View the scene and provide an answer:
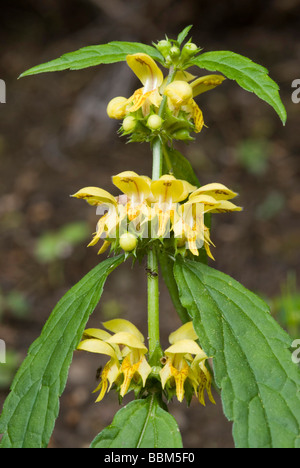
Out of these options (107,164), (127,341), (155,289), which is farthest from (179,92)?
(107,164)

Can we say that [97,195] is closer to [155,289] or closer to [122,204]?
[122,204]

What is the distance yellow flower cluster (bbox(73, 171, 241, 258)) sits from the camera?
129 centimetres

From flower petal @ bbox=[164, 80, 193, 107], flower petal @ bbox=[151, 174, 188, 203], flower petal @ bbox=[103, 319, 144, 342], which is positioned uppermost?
flower petal @ bbox=[164, 80, 193, 107]

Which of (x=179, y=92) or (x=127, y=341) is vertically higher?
(x=179, y=92)

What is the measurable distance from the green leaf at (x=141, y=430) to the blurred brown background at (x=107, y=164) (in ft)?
4.11

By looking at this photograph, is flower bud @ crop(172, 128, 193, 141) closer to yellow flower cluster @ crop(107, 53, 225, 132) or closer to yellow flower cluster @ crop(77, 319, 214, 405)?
yellow flower cluster @ crop(107, 53, 225, 132)

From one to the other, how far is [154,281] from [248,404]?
1.38 ft

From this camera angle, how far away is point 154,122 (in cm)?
131

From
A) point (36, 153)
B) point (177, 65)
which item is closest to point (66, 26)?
point (36, 153)

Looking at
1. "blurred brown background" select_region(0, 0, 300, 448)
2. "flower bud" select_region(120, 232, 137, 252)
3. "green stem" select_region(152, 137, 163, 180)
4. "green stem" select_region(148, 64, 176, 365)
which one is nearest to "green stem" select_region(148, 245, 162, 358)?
"green stem" select_region(148, 64, 176, 365)

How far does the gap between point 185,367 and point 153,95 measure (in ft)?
2.44

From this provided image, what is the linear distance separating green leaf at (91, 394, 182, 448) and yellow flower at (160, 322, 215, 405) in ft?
0.23

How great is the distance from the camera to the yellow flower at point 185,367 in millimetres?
1260
